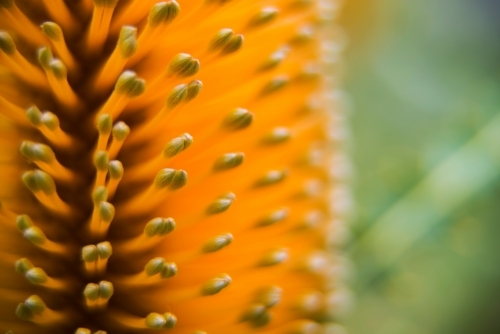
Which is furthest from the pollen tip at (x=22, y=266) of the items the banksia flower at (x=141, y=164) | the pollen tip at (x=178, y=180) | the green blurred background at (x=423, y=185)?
the green blurred background at (x=423, y=185)

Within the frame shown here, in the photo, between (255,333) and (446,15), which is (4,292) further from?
(446,15)

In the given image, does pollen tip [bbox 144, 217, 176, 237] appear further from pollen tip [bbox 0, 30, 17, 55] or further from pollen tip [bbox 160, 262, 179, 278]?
pollen tip [bbox 0, 30, 17, 55]

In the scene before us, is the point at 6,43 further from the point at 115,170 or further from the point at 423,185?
the point at 423,185

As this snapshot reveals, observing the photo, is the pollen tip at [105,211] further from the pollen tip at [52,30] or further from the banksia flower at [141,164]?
the pollen tip at [52,30]

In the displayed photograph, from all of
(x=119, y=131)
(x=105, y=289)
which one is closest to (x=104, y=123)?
(x=119, y=131)

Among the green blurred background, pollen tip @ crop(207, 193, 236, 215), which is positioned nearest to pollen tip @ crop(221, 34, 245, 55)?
pollen tip @ crop(207, 193, 236, 215)

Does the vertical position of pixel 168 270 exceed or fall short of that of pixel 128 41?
it falls short

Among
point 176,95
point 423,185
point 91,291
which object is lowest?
point 91,291
